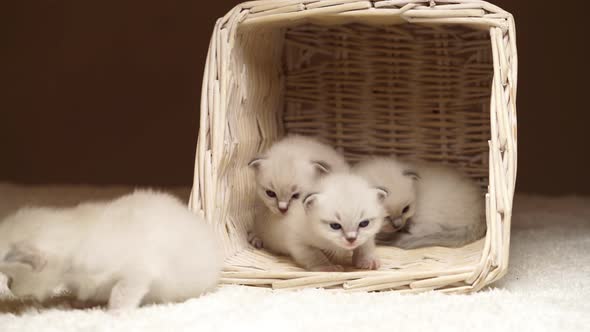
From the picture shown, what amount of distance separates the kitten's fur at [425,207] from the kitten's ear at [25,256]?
129cm

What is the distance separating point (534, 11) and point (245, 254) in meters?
2.59

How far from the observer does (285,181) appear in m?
2.52

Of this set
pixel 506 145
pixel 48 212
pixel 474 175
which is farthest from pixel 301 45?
pixel 48 212

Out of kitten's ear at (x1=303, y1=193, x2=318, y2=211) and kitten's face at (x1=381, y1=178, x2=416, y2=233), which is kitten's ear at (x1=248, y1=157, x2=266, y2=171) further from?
kitten's face at (x1=381, y1=178, x2=416, y2=233)

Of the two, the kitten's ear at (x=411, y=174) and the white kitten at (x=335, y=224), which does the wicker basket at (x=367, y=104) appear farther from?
the kitten's ear at (x=411, y=174)

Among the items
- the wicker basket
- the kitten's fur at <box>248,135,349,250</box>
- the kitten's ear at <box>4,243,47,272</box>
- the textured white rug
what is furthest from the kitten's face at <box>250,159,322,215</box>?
the kitten's ear at <box>4,243,47,272</box>

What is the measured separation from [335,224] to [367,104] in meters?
1.02

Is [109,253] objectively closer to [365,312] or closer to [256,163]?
[365,312]

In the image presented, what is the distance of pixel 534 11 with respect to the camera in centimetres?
407

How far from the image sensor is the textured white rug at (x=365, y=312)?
5.48 feet

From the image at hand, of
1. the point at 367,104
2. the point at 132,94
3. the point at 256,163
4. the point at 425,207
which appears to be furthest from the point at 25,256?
the point at 132,94

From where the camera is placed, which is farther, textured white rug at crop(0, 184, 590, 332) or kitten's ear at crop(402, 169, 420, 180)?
kitten's ear at crop(402, 169, 420, 180)

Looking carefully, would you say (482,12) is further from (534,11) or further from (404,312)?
(534,11)

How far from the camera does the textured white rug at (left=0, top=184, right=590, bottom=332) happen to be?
167 cm
